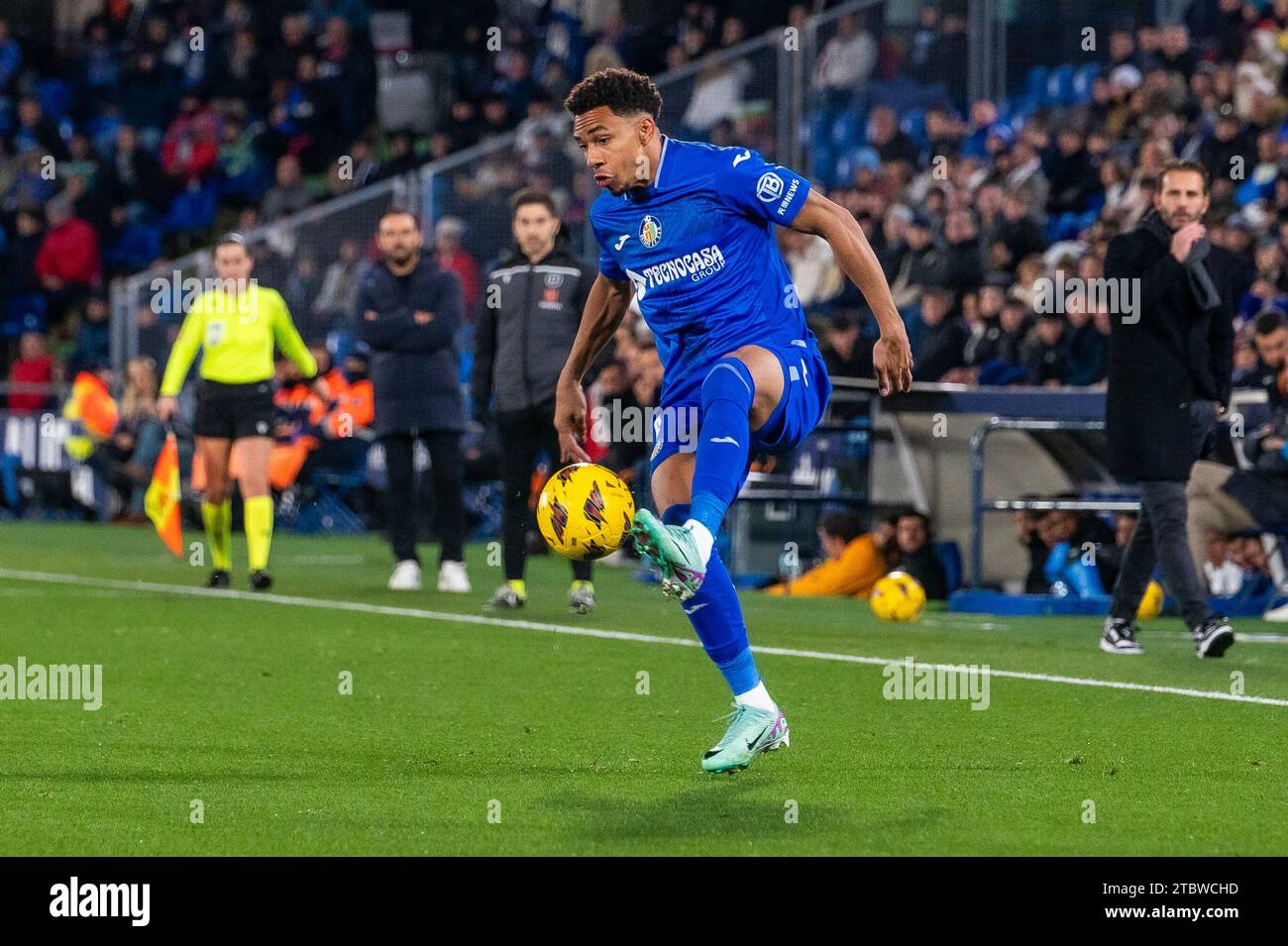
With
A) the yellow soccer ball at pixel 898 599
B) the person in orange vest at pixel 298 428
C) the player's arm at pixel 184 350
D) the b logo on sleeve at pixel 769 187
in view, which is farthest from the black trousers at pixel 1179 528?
the person in orange vest at pixel 298 428

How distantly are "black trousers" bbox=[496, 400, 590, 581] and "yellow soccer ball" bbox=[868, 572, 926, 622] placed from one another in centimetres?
171

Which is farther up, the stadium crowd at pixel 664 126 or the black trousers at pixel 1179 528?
the stadium crowd at pixel 664 126

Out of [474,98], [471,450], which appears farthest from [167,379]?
[474,98]

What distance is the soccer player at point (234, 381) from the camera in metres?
13.8

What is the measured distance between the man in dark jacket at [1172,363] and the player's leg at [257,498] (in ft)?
19.0

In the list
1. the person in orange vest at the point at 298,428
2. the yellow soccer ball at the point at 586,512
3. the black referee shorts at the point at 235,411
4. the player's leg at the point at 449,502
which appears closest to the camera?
the yellow soccer ball at the point at 586,512

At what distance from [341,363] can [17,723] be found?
14405mm

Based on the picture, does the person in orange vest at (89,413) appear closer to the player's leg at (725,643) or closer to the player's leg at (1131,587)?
the player's leg at (1131,587)

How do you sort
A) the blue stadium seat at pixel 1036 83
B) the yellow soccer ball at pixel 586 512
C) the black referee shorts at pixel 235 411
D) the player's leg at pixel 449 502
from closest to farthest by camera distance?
1. the yellow soccer ball at pixel 586 512
2. the black referee shorts at pixel 235 411
3. the player's leg at pixel 449 502
4. the blue stadium seat at pixel 1036 83

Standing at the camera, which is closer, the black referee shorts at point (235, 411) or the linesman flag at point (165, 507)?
the black referee shorts at point (235, 411)

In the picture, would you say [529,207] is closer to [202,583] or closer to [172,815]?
[202,583]

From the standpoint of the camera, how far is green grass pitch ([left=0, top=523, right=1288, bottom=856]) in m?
5.70

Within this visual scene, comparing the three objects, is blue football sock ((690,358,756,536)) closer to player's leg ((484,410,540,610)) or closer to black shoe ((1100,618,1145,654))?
black shoe ((1100,618,1145,654))

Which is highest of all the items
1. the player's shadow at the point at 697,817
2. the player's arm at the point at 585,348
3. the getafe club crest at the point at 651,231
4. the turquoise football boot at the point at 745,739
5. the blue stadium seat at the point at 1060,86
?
the blue stadium seat at the point at 1060,86
